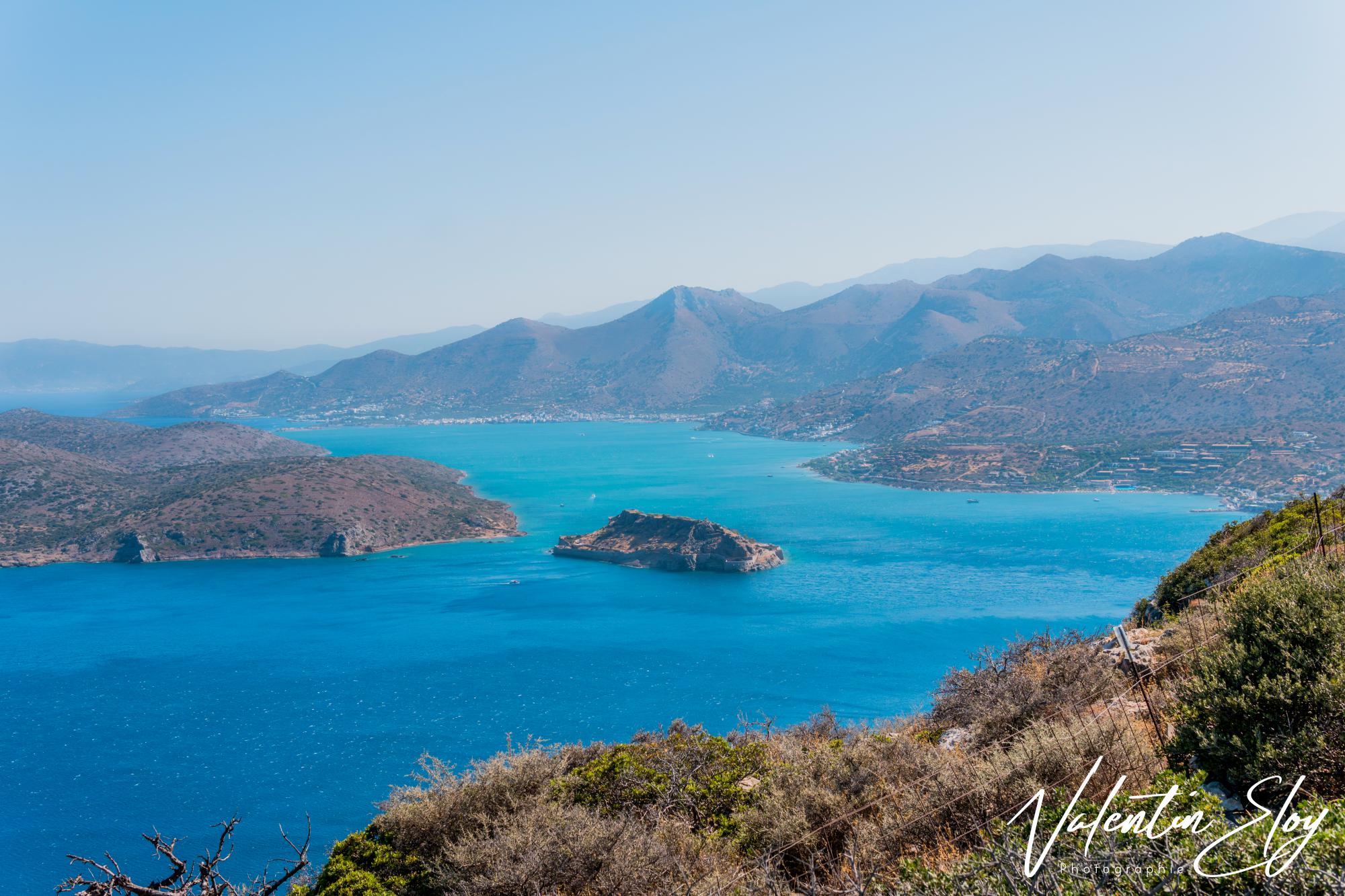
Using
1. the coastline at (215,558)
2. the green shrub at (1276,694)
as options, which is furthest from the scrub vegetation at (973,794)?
the coastline at (215,558)

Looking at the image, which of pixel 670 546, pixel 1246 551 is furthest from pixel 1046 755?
pixel 670 546

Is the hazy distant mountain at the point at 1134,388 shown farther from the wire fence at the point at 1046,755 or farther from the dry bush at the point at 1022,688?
the wire fence at the point at 1046,755

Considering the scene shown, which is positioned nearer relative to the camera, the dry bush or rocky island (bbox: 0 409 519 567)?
the dry bush

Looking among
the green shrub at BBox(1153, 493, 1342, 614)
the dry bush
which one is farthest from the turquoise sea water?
the dry bush

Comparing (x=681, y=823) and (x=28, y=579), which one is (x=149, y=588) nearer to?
(x=28, y=579)

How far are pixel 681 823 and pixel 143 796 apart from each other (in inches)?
1146

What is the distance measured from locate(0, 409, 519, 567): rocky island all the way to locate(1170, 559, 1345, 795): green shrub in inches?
3102

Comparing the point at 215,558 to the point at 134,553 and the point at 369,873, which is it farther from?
the point at 369,873

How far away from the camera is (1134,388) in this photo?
4850 inches

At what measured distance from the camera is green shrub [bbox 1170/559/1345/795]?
18.8ft

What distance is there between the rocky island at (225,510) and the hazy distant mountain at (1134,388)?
248 feet

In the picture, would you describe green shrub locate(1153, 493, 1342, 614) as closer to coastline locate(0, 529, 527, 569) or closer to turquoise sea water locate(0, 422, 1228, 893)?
turquoise sea water locate(0, 422, 1228, 893)

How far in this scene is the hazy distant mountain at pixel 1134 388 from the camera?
11038cm

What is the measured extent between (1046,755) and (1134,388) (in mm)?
134654
